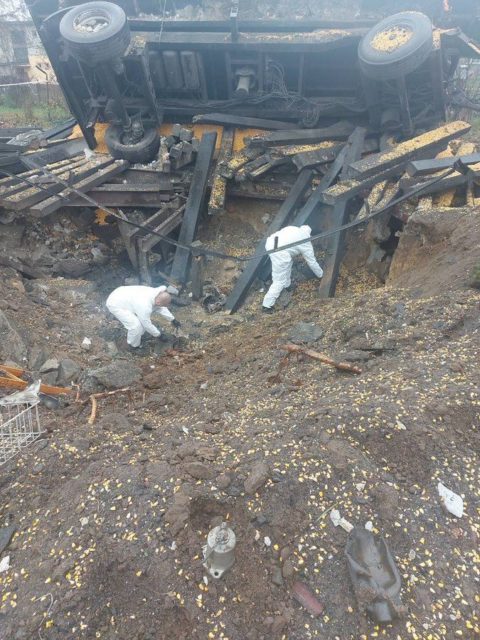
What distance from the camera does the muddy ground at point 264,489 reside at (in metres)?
2.07

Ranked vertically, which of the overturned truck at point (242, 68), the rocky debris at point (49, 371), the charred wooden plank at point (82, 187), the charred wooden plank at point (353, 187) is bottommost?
the rocky debris at point (49, 371)

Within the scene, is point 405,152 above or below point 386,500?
above

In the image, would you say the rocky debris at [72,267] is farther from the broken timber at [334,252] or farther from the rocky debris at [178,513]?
the rocky debris at [178,513]

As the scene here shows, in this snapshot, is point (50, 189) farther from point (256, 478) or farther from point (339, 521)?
point (339, 521)

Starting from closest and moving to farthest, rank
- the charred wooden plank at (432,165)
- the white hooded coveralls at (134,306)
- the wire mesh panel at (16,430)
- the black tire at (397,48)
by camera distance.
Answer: the wire mesh panel at (16,430), the charred wooden plank at (432,165), the white hooded coveralls at (134,306), the black tire at (397,48)

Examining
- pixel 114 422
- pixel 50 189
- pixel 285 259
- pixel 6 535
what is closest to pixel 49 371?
pixel 114 422

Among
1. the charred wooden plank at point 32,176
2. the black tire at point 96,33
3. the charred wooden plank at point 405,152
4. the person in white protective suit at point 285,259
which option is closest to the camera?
the charred wooden plank at point 405,152

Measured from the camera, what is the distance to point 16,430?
129 inches

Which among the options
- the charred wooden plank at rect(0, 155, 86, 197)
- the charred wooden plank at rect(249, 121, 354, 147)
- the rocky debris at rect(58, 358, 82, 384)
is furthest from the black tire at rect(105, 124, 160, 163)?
the rocky debris at rect(58, 358, 82, 384)

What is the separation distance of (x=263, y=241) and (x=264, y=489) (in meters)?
4.88

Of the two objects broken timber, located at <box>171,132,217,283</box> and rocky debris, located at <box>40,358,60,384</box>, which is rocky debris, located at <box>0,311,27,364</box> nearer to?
rocky debris, located at <box>40,358,60,384</box>

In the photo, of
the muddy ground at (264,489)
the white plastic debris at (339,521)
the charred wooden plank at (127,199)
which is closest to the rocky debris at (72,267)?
the charred wooden plank at (127,199)

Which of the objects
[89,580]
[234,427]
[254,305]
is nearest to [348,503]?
[234,427]

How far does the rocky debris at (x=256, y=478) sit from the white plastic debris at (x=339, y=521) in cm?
43
